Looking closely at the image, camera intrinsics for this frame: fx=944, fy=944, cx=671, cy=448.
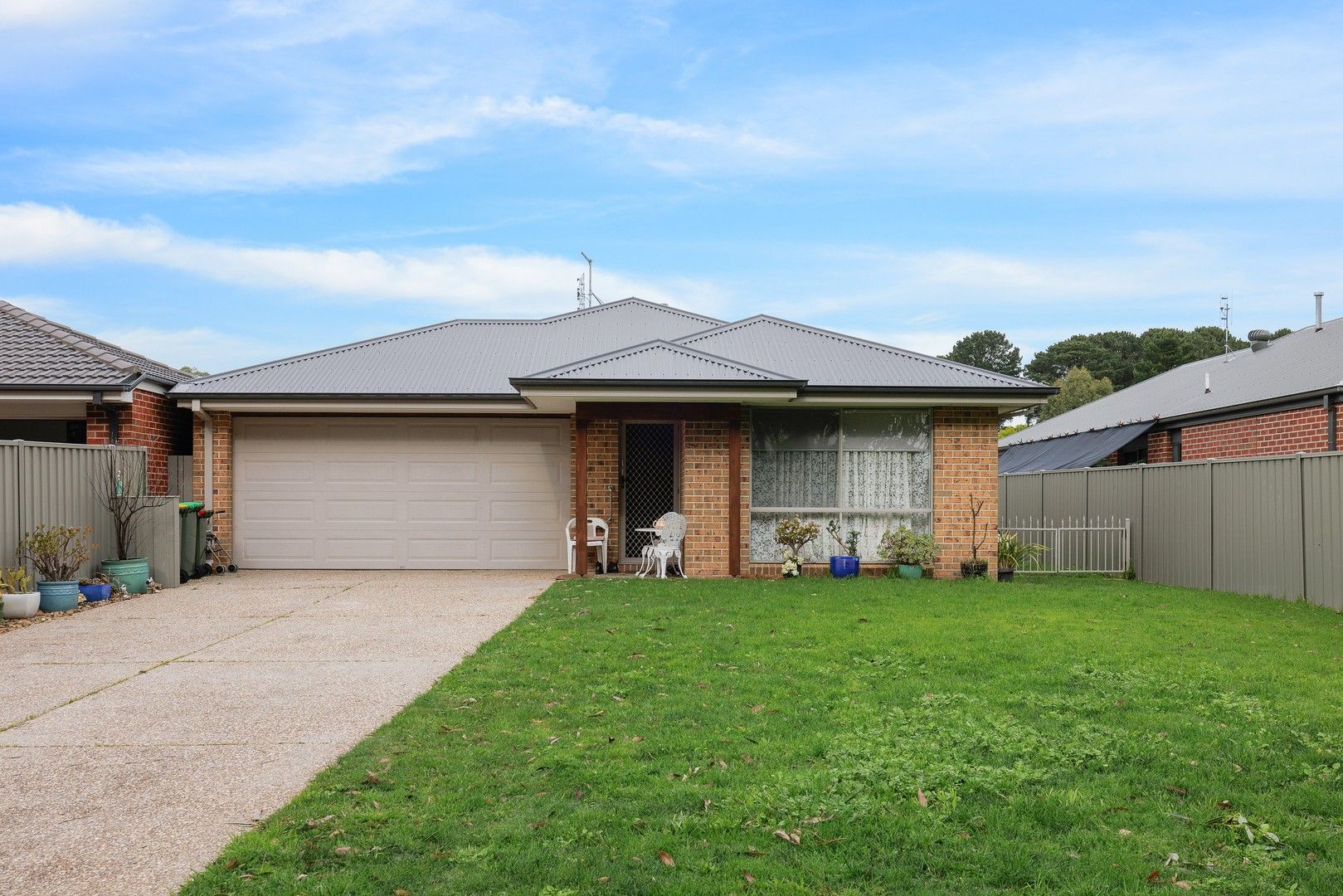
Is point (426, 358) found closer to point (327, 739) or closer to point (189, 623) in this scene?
point (189, 623)

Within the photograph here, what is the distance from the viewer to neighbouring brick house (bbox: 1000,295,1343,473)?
15.3 m

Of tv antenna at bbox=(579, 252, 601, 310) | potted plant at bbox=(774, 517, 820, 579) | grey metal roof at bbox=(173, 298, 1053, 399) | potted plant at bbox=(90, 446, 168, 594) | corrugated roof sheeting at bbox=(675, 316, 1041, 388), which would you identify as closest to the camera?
potted plant at bbox=(90, 446, 168, 594)

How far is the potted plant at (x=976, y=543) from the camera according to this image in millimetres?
13594

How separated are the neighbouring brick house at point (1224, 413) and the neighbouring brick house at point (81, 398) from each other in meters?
16.4

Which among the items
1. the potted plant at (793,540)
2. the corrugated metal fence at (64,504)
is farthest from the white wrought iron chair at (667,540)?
the corrugated metal fence at (64,504)

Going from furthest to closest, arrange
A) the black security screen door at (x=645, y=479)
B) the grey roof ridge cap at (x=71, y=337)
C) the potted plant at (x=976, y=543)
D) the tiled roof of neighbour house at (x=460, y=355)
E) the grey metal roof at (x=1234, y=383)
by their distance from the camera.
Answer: the grey metal roof at (x=1234, y=383) → the black security screen door at (x=645, y=479) → the tiled roof of neighbour house at (x=460, y=355) → the grey roof ridge cap at (x=71, y=337) → the potted plant at (x=976, y=543)

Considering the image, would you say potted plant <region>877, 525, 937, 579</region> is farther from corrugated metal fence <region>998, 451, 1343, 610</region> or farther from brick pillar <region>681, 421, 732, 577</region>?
corrugated metal fence <region>998, 451, 1343, 610</region>

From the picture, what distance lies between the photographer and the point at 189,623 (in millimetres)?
9492

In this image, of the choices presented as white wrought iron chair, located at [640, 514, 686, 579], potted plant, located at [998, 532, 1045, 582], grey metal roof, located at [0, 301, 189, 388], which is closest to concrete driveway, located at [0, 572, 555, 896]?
white wrought iron chair, located at [640, 514, 686, 579]

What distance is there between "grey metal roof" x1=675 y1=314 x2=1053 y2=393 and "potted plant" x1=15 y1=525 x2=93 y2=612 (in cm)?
864

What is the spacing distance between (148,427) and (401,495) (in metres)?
3.73

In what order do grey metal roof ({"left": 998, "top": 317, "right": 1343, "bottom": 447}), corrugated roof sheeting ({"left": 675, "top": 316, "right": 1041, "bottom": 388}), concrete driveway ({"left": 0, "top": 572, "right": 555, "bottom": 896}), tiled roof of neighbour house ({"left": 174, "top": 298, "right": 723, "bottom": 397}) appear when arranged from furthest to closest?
grey metal roof ({"left": 998, "top": 317, "right": 1343, "bottom": 447})
tiled roof of neighbour house ({"left": 174, "top": 298, "right": 723, "bottom": 397})
corrugated roof sheeting ({"left": 675, "top": 316, "right": 1041, "bottom": 388})
concrete driveway ({"left": 0, "top": 572, "right": 555, "bottom": 896})

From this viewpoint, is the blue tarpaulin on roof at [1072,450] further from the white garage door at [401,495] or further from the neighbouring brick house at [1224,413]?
the white garage door at [401,495]

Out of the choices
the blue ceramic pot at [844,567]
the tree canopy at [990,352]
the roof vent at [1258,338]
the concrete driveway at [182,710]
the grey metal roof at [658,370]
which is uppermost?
the tree canopy at [990,352]
